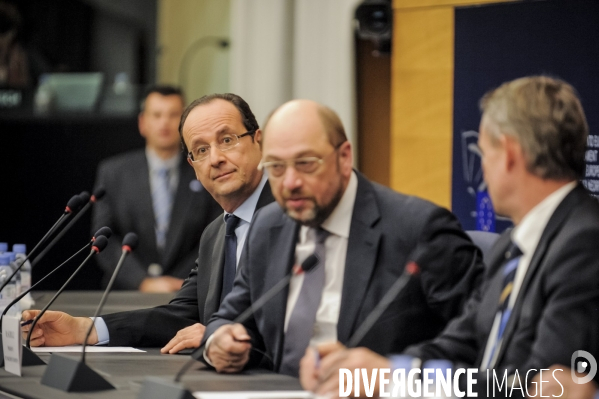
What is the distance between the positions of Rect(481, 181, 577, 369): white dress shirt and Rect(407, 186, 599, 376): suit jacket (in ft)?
0.05

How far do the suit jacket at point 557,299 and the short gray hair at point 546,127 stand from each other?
2.7 inches

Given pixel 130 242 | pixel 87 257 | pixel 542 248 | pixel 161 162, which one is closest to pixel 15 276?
pixel 87 257

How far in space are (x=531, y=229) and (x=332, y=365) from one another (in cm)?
51

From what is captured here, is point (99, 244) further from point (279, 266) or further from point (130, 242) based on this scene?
point (279, 266)

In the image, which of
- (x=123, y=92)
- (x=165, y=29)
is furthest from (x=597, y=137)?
(x=165, y=29)

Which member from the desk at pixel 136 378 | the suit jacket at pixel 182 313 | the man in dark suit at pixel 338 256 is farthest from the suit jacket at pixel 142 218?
the man in dark suit at pixel 338 256

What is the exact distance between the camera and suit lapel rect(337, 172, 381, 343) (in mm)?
2467

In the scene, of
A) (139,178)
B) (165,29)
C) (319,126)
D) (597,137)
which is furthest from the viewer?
(165,29)

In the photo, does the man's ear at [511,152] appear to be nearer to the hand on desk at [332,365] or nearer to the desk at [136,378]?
the hand on desk at [332,365]

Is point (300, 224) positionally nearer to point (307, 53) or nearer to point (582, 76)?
point (582, 76)

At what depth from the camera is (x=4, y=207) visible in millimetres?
6324

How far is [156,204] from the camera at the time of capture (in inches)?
222

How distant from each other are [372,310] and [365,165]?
3951 millimetres

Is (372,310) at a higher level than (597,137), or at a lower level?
lower
